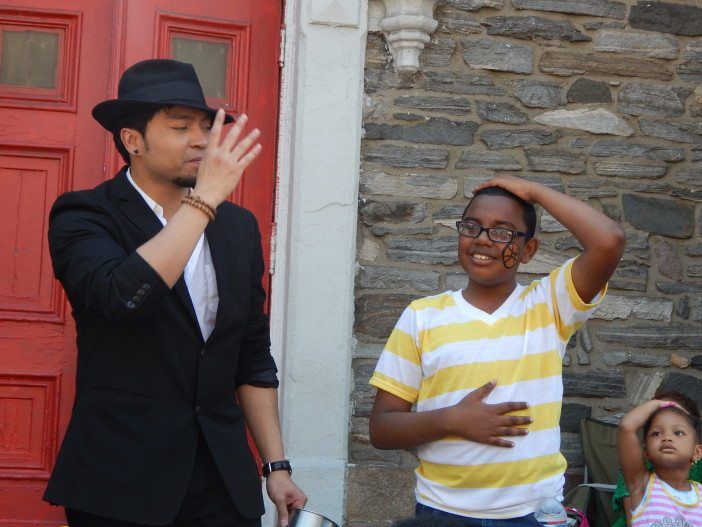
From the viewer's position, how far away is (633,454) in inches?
154

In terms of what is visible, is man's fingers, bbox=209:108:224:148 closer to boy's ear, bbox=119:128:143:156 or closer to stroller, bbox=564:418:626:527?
boy's ear, bbox=119:128:143:156

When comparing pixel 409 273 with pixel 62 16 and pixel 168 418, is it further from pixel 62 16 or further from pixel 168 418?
pixel 168 418

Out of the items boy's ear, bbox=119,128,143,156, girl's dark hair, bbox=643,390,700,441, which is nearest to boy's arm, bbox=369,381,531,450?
boy's ear, bbox=119,128,143,156

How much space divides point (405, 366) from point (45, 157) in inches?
87.6

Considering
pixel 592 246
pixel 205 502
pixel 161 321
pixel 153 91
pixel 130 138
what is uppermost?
pixel 153 91

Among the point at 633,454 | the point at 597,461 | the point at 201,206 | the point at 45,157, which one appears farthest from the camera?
the point at 597,461

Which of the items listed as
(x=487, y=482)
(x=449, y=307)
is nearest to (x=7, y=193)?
(x=449, y=307)

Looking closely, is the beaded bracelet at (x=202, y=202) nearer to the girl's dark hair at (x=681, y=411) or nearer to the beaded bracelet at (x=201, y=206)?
the beaded bracelet at (x=201, y=206)

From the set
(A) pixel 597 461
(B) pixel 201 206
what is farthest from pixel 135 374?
(A) pixel 597 461

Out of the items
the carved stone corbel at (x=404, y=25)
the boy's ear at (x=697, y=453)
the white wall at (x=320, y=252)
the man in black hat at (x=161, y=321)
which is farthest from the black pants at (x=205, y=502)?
the carved stone corbel at (x=404, y=25)

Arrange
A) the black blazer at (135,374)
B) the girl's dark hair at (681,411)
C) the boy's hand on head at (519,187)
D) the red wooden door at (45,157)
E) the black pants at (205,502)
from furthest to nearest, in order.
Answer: the red wooden door at (45,157)
the girl's dark hair at (681,411)
the boy's hand on head at (519,187)
the black pants at (205,502)
the black blazer at (135,374)

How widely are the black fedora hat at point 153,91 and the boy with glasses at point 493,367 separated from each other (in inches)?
31.0

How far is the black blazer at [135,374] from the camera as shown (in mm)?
2348

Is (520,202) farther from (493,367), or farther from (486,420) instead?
(486,420)
